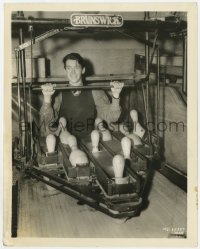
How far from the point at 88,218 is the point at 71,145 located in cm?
40

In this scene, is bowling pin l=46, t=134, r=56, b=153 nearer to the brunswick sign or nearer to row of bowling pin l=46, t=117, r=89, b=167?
row of bowling pin l=46, t=117, r=89, b=167

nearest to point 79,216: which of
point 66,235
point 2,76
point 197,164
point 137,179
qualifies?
point 66,235

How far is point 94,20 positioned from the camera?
5.08 feet

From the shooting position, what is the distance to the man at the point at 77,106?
208 centimetres

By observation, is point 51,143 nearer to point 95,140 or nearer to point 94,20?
point 95,140

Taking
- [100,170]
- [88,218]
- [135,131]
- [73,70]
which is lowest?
[88,218]

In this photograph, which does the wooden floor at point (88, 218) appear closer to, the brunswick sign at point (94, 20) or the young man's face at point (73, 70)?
the young man's face at point (73, 70)

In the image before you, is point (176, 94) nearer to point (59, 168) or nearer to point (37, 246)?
point (59, 168)

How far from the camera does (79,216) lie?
167 centimetres

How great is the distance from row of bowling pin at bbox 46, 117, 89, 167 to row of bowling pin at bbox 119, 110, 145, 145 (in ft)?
1.05

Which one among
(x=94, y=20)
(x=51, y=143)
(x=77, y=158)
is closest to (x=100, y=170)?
(x=77, y=158)

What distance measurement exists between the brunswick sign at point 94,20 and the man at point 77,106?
529mm

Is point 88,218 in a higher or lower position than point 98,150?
lower

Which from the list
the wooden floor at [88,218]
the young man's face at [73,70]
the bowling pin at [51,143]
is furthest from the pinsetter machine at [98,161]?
the young man's face at [73,70]
